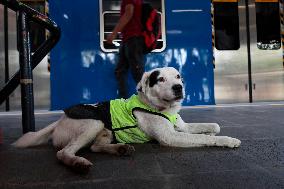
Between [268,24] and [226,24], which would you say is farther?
[268,24]

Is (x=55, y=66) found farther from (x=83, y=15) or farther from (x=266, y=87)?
(x=266, y=87)

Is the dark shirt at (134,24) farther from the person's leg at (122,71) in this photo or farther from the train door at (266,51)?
the train door at (266,51)

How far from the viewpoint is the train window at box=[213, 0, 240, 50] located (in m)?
6.04

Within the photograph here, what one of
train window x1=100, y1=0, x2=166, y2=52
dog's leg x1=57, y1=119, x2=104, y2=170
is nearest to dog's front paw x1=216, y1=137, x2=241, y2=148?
dog's leg x1=57, y1=119, x2=104, y2=170

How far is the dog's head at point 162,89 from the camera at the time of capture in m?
2.28

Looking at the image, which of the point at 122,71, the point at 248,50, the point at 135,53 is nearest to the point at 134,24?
the point at 135,53

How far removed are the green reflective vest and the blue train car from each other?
3242mm

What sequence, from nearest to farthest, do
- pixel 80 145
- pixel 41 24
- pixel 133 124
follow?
pixel 80 145, pixel 133 124, pixel 41 24

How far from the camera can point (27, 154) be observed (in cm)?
212

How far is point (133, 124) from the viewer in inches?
89.0

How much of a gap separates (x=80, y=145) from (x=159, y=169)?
0.56 m

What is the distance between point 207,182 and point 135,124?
0.94 meters

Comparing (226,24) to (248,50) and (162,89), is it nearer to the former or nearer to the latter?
(248,50)

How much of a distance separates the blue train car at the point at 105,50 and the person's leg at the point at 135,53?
1.49 m
